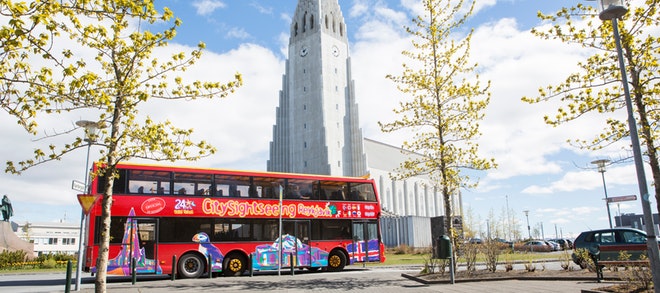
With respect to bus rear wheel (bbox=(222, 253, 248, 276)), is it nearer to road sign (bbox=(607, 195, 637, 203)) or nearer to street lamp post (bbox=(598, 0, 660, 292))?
street lamp post (bbox=(598, 0, 660, 292))

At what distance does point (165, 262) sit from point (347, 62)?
212 feet

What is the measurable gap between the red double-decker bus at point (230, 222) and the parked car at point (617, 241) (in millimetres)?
8442

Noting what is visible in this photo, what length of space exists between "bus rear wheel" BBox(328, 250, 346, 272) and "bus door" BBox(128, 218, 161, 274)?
7136 mm

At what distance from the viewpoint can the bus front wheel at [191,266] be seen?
16.5 m

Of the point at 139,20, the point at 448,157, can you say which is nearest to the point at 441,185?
the point at 448,157

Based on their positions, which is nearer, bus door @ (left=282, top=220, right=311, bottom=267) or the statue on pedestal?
bus door @ (left=282, top=220, right=311, bottom=267)

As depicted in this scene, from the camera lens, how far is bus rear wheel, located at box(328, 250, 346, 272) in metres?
19.7

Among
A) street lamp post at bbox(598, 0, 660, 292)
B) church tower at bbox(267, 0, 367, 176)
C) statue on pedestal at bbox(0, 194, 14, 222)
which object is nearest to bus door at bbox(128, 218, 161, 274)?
street lamp post at bbox(598, 0, 660, 292)

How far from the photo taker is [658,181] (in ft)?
32.0

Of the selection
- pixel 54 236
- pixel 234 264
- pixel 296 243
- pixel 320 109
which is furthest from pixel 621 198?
pixel 54 236

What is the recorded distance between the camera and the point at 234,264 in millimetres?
17484

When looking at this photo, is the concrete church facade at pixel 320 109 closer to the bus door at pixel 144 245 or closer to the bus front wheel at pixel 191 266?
the bus front wheel at pixel 191 266

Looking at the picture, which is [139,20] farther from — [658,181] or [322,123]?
[322,123]

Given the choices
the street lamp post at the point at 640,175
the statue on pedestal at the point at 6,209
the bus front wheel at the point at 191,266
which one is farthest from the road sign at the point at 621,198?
the statue on pedestal at the point at 6,209
